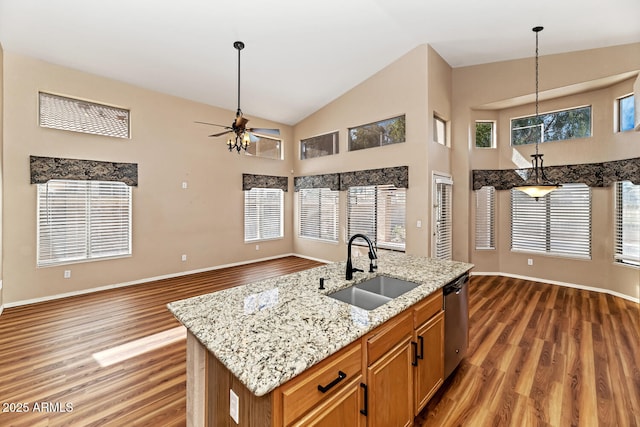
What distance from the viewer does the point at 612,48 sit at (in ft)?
14.1

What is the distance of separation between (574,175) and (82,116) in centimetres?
866

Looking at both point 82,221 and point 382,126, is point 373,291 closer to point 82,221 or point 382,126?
point 382,126

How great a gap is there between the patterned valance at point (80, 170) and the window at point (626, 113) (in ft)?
27.7

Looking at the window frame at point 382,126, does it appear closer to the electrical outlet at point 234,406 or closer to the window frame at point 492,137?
the window frame at point 492,137

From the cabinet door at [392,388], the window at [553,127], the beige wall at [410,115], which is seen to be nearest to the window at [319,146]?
the beige wall at [410,115]

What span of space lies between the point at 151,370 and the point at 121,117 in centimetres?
456

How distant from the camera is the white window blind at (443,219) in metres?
5.22

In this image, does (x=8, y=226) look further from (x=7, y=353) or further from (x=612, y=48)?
(x=612, y=48)

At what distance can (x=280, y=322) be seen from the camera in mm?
1431

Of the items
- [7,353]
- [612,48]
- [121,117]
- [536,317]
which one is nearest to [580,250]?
[536,317]

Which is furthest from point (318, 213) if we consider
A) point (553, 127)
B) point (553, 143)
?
point (553, 127)

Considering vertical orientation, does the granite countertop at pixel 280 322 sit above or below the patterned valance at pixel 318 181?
below

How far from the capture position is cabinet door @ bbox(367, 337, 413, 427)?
4.79 ft

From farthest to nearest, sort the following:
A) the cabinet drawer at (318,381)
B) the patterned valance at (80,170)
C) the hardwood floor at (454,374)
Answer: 1. the patterned valance at (80,170)
2. the hardwood floor at (454,374)
3. the cabinet drawer at (318,381)
